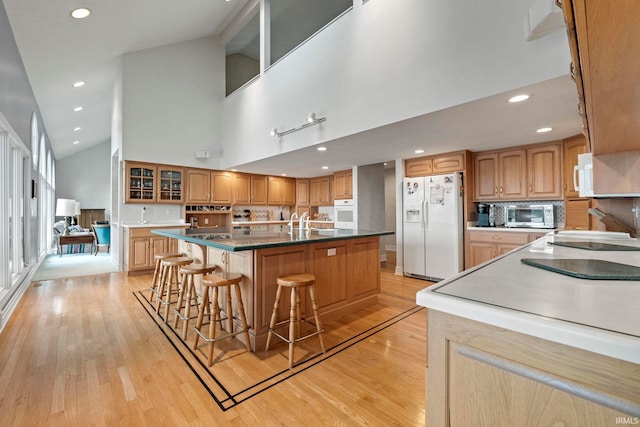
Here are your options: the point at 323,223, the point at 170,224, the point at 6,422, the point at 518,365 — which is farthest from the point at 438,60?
the point at 170,224

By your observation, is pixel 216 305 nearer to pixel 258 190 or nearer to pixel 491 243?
pixel 491 243

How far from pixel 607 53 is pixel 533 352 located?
2.25 ft

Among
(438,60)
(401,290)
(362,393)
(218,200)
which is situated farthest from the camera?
(218,200)

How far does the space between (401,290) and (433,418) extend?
3399mm

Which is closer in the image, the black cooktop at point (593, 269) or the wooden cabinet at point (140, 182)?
the black cooktop at point (593, 269)

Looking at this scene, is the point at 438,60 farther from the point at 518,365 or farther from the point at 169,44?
the point at 169,44

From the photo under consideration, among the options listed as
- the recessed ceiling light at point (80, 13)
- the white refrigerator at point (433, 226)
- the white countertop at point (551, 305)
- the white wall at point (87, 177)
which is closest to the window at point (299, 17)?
the recessed ceiling light at point (80, 13)

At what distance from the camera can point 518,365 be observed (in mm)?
651

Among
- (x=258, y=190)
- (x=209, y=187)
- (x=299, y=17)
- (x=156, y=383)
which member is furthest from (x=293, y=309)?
(x=299, y=17)

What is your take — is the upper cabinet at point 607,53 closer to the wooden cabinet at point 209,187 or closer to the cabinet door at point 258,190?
the wooden cabinet at point 209,187

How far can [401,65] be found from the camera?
2885 millimetres

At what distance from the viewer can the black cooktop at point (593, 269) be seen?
2.99 feet

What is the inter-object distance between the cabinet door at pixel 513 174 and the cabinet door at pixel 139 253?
6003 mm

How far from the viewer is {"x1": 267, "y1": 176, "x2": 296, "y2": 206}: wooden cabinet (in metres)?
7.35
